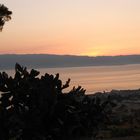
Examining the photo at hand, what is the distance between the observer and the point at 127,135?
14555 millimetres

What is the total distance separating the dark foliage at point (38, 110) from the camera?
984cm

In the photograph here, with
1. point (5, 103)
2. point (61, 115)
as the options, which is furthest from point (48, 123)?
point (5, 103)

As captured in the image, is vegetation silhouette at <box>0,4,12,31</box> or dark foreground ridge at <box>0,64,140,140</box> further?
vegetation silhouette at <box>0,4,12,31</box>

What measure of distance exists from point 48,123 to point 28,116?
1.57 ft

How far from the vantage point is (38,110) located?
9.81 meters

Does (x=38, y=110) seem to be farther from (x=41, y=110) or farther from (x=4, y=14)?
(x=4, y=14)

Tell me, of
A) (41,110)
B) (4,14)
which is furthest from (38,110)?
(4,14)

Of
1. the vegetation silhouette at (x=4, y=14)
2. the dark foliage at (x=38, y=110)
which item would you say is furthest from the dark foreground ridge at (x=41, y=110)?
the vegetation silhouette at (x=4, y=14)

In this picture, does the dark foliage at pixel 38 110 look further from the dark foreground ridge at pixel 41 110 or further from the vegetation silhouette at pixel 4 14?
the vegetation silhouette at pixel 4 14

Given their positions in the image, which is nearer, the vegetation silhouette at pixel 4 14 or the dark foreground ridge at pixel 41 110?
the dark foreground ridge at pixel 41 110

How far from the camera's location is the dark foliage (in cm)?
984

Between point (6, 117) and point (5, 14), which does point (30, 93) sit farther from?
point (5, 14)

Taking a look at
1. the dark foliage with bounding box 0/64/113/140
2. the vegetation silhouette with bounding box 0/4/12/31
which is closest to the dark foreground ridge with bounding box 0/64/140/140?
the dark foliage with bounding box 0/64/113/140

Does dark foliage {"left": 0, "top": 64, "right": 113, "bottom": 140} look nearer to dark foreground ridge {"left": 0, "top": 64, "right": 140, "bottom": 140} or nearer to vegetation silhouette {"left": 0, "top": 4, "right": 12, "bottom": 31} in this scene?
dark foreground ridge {"left": 0, "top": 64, "right": 140, "bottom": 140}
